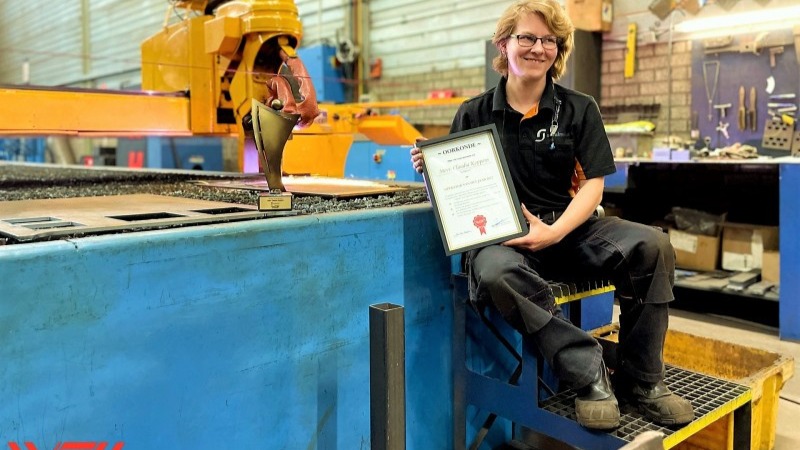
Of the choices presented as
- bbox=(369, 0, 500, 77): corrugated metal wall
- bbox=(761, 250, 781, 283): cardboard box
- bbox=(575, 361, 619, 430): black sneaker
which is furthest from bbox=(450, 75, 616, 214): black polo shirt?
bbox=(369, 0, 500, 77): corrugated metal wall

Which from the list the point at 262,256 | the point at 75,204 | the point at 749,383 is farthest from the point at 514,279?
the point at 75,204

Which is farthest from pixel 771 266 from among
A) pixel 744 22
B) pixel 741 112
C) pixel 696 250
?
pixel 744 22

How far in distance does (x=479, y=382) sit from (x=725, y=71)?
3759 millimetres

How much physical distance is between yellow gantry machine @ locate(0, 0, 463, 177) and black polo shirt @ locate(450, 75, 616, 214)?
71 cm

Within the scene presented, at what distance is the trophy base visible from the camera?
1.60 m

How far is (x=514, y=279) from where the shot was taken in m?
1.56

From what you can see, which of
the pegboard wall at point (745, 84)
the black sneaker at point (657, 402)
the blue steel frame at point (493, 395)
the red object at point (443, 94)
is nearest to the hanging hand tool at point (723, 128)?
the pegboard wall at point (745, 84)

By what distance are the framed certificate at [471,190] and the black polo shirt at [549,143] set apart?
0.19 metres

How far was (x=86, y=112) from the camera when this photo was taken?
2.50 metres

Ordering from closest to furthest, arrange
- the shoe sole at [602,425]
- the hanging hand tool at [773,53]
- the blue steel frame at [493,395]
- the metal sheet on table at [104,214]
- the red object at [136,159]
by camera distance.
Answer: the metal sheet on table at [104,214]
the shoe sole at [602,425]
the blue steel frame at [493,395]
the hanging hand tool at [773,53]
the red object at [136,159]

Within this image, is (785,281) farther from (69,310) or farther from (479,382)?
(69,310)

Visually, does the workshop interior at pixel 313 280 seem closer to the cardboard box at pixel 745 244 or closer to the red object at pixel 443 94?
the cardboard box at pixel 745 244

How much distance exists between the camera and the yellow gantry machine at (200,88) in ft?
7.74

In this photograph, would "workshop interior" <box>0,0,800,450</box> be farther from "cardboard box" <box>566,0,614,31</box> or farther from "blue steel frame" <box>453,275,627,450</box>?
"cardboard box" <box>566,0,614,31</box>
